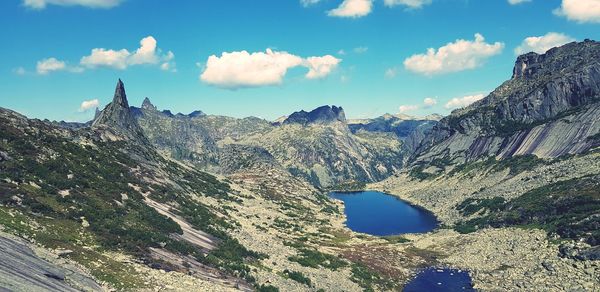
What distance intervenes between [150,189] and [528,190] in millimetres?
128250

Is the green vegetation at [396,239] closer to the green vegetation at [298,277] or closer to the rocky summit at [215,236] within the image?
the rocky summit at [215,236]

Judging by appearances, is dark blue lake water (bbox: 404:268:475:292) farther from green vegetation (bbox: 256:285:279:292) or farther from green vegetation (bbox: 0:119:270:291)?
green vegetation (bbox: 256:285:279:292)

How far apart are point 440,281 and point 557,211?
48.2 m

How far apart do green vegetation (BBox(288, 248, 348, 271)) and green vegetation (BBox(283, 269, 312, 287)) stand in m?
9.62

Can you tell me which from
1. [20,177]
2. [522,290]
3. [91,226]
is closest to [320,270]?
[522,290]

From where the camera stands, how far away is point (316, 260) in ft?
294

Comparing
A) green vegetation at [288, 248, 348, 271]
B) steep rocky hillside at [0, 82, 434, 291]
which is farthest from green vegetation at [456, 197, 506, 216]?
green vegetation at [288, 248, 348, 271]

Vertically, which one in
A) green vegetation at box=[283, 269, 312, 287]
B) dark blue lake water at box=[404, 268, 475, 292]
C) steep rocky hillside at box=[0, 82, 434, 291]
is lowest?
dark blue lake water at box=[404, 268, 475, 292]

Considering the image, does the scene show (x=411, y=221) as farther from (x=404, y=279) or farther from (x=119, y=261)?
(x=119, y=261)

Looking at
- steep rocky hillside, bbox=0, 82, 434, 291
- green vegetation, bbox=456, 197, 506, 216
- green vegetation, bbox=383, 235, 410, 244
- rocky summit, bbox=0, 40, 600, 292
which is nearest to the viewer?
steep rocky hillside, bbox=0, 82, 434, 291

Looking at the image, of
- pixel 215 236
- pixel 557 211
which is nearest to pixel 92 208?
pixel 215 236

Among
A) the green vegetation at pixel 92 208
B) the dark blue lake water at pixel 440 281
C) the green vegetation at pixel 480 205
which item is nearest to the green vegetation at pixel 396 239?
the green vegetation at pixel 480 205

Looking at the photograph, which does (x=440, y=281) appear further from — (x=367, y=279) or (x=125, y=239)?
(x=125, y=239)

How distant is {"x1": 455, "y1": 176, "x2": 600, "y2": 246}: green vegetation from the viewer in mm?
100000
